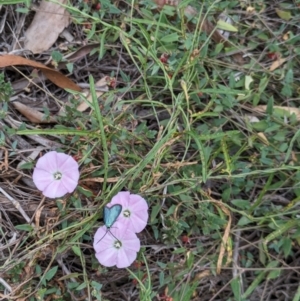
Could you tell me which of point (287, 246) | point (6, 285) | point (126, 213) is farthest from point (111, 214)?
point (287, 246)

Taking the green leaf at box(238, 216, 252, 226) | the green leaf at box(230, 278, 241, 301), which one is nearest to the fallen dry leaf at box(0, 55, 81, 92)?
the green leaf at box(238, 216, 252, 226)

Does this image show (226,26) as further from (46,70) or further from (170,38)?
(46,70)

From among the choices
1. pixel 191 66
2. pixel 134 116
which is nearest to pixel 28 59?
pixel 134 116

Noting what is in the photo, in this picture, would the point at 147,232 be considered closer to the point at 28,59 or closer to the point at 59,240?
the point at 59,240

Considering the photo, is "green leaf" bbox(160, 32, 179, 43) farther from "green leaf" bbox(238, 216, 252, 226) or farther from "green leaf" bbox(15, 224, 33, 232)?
"green leaf" bbox(15, 224, 33, 232)

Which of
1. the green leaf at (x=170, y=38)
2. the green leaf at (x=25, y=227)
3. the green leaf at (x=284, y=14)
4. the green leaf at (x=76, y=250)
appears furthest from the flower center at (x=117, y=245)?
the green leaf at (x=284, y=14)
